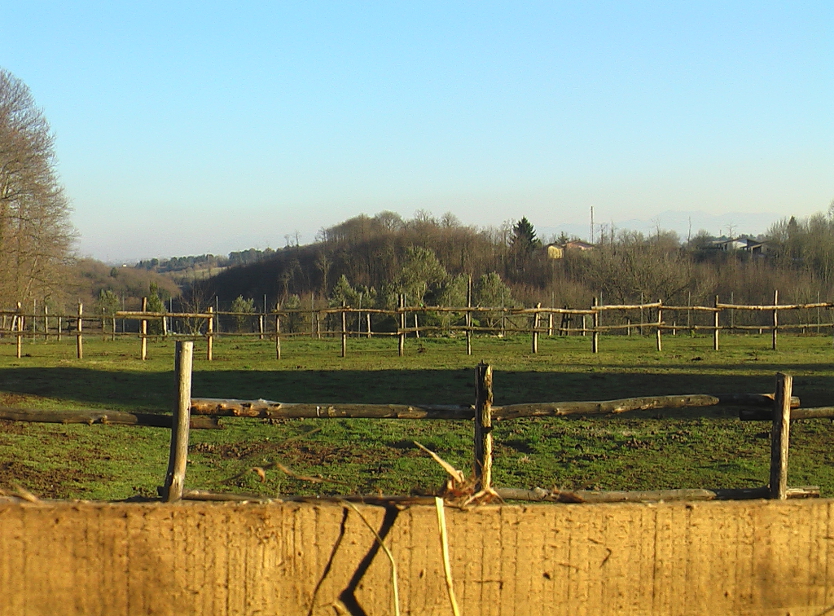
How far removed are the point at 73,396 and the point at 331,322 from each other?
23269 millimetres

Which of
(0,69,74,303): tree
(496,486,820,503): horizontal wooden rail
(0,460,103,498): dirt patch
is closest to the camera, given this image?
(496,486,820,503): horizontal wooden rail

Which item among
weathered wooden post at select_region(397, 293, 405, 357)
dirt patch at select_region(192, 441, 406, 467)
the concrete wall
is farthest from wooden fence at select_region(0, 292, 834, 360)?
the concrete wall

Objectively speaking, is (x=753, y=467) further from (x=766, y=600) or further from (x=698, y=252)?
(x=698, y=252)

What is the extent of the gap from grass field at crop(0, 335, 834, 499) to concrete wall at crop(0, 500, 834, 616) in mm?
328

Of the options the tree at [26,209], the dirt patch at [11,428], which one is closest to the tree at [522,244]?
the tree at [26,209]

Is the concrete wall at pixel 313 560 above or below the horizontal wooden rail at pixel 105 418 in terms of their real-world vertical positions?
below

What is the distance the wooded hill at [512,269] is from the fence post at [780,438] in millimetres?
33392

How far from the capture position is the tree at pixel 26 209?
3709 centimetres

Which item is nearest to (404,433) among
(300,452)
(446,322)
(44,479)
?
(300,452)

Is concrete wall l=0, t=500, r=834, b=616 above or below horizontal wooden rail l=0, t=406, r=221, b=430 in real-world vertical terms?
below

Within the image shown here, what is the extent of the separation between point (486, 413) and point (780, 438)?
171cm

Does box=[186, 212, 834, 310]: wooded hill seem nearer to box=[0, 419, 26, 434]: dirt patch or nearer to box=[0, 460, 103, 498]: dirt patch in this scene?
box=[0, 419, 26, 434]: dirt patch

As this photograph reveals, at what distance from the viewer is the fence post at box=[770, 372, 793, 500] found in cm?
457

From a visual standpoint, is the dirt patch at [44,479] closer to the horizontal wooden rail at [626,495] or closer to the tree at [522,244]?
the horizontal wooden rail at [626,495]
